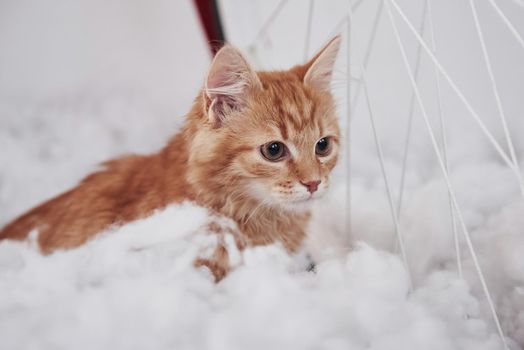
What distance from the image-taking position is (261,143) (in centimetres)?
93

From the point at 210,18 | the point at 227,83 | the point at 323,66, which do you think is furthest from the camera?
the point at 210,18

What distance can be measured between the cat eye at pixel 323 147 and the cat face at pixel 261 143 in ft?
0.09

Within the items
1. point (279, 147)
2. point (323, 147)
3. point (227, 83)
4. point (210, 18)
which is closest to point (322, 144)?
point (323, 147)

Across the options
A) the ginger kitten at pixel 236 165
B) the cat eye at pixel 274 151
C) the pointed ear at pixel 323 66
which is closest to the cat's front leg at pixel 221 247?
the ginger kitten at pixel 236 165

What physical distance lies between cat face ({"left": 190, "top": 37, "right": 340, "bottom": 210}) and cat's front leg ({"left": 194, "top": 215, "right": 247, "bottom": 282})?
7cm

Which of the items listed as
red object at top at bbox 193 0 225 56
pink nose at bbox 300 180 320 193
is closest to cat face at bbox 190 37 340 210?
pink nose at bbox 300 180 320 193

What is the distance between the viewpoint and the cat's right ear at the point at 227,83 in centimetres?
86

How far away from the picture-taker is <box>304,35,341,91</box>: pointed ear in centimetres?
96

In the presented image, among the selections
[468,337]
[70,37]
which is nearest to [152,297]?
[468,337]

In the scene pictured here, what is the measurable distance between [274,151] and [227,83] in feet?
0.53

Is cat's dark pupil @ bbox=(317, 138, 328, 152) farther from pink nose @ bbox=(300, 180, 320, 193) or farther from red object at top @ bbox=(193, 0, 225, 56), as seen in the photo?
red object at top @ bbox=(193, 0, 225, 56)

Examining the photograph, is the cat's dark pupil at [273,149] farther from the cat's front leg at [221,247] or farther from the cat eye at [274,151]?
the cat's front leg at [221,247]

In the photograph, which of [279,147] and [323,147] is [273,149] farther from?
[323,147]

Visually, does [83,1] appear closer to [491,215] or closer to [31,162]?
[31,162]
